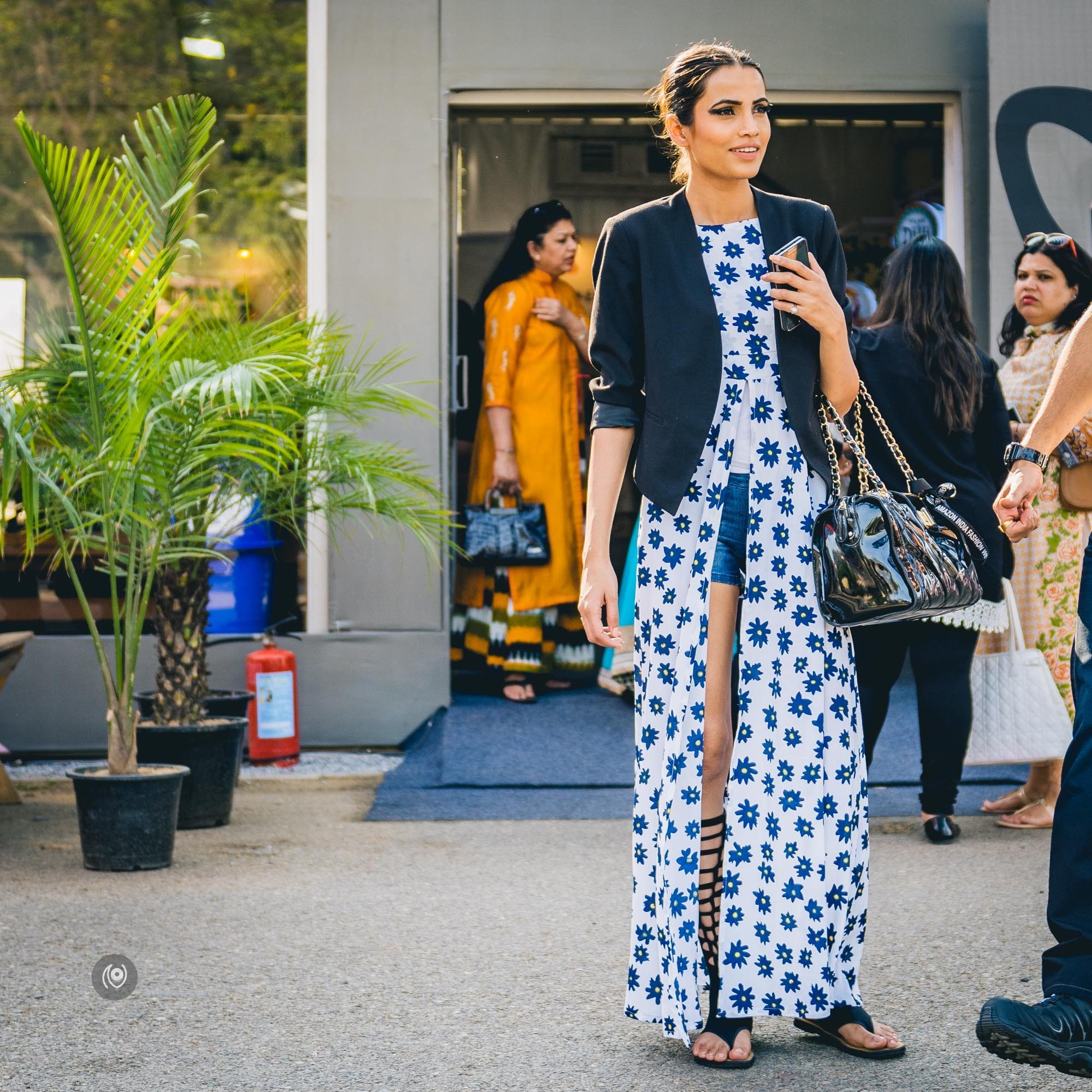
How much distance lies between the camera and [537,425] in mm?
7578

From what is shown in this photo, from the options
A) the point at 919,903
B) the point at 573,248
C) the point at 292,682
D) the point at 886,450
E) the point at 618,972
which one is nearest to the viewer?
the point at 618,972

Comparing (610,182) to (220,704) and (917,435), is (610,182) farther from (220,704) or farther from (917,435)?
Answer: (917,435)

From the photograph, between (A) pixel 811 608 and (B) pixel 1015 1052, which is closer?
(B) pixel 1015 1052

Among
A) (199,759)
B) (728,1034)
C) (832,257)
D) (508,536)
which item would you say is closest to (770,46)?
(508,536)

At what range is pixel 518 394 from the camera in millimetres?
7562

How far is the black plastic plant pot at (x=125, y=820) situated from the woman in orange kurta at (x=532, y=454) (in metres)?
2.71

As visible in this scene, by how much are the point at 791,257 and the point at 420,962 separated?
202cm

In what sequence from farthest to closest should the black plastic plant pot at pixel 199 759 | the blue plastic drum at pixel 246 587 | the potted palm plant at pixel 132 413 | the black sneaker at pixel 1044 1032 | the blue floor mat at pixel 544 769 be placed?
1. the blue plastic drum at pixel 246 587
2. the blue floor mat at pixel 544 769
3. the black plastic plant pot at pixel 199 759
4. the potted palm plant at pixel 132 413
5. the black sneaker at pixel 1044 1032

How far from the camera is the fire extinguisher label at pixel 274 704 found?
6.42 meters

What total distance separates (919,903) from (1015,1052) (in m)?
1.71

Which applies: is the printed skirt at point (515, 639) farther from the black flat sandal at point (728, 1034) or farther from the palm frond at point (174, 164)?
the black flat sandal at point (728, 1034)

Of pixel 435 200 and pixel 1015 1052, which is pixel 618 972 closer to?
pixel 1015 1052

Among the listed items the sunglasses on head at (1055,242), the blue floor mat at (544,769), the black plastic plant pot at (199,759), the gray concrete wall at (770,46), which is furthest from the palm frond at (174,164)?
the sunglasses on head at (1055,242)

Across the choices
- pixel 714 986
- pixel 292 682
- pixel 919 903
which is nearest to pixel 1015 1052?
pixel 714 986
